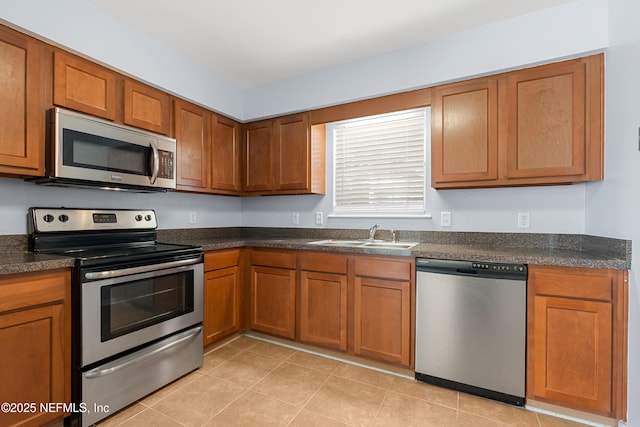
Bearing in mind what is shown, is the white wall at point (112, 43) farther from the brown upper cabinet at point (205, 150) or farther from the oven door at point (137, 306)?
the oven door at point (137, 306)

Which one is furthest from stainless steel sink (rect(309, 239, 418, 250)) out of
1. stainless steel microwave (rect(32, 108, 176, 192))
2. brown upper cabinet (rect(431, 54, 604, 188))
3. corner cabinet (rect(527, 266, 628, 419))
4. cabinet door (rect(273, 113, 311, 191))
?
stainless steel microwave (rect(32, 108, 176, 192))

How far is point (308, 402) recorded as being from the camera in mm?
1942

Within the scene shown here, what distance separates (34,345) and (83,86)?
161 centimetres

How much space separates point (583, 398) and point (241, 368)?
87.9 inches

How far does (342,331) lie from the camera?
2463 millimetres

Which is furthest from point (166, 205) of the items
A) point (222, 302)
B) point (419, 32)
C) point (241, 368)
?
point (419, 32)

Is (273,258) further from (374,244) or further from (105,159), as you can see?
(105,159)

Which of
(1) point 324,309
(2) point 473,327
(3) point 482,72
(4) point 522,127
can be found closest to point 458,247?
(2) point 473,327

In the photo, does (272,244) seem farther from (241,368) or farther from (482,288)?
(482,288)

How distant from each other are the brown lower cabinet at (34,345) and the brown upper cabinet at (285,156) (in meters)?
1.92

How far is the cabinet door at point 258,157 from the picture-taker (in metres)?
3.25

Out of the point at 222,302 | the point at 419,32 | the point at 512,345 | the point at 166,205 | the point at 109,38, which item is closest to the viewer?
the point at 512,345

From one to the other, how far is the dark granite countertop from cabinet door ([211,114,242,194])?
21.9 inches

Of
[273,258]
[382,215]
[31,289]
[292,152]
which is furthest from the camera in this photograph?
[292,152]
